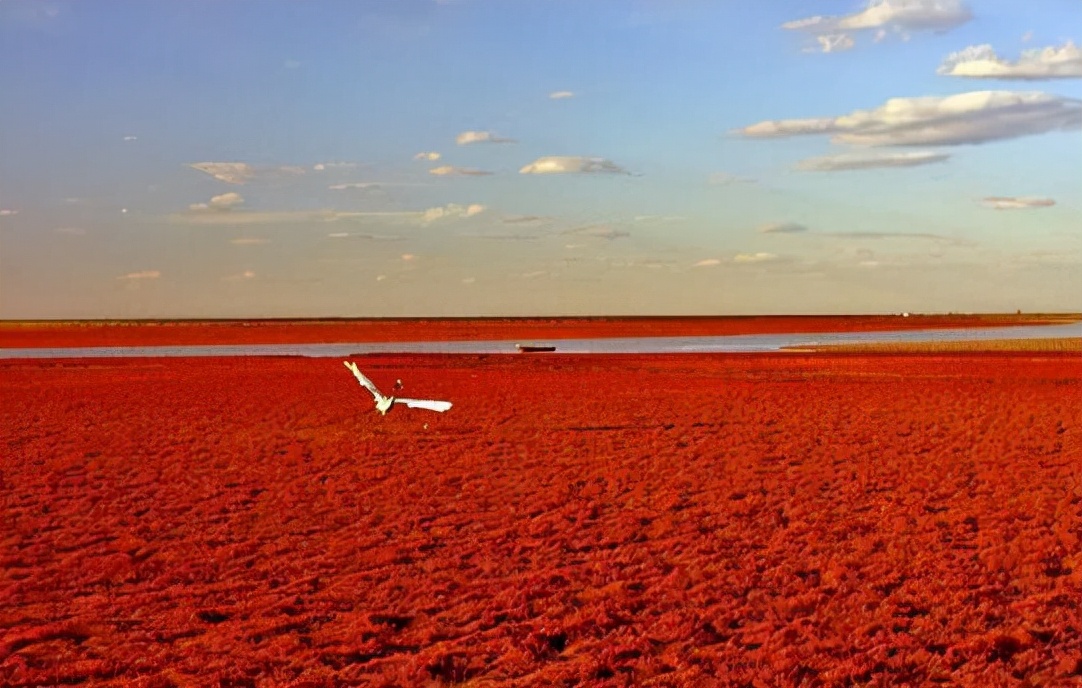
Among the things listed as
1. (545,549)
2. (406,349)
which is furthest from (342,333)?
(545,549)

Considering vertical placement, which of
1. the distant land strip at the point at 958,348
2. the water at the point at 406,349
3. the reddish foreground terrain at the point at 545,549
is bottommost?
the reddish foreground terrain at the point at 545,549

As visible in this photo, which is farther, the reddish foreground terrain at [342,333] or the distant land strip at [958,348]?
the reddish foreground terrain at [342,333]

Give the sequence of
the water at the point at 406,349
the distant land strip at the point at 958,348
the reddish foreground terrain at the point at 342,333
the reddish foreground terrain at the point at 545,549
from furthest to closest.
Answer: the reddish foreground terrain at the point at 342,333
the water at the point at 406,349
the distant land strip at the point at 958,348
the reddish foreground terrain at the point at 545,549

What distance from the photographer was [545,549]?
1147 centimetres

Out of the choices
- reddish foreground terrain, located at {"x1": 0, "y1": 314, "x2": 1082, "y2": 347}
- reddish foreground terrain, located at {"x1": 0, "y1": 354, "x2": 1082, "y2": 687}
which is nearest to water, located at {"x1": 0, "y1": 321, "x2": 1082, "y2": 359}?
reddish foreground terrain, located at {"x1": 0, "y1": 314, "x2": 1082, "y2": 347}

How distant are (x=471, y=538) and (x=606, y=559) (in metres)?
1.93

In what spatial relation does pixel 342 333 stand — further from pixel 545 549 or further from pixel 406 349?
pixel 545 549

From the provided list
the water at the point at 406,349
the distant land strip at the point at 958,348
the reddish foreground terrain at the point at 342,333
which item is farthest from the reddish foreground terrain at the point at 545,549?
the reddish foreground terrain at the point at 342,333

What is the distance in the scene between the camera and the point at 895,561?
10.7m

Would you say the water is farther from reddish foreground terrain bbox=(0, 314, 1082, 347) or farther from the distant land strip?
reddish foreground terrain bbox=(0, 314, 1082, 347)

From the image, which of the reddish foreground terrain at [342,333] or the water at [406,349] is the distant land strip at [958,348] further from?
the reddish foreground terrain at [342,333]

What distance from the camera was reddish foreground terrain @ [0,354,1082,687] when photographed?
780 centimetres

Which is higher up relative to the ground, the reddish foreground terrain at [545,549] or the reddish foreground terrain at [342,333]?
the reddish foreground terrain at [342,333]

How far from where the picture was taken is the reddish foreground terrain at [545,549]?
7.80m
